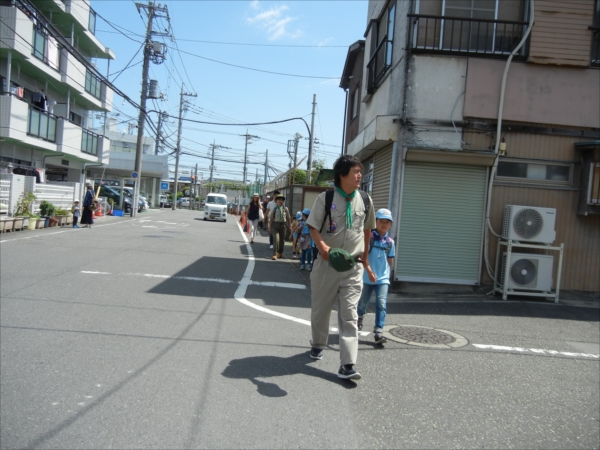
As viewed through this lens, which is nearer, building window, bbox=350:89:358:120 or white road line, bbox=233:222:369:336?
white road line, bbox=233:222:369:336

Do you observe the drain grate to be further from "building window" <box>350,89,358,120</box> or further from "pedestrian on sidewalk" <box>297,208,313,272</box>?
"building window" <box>350,89,358,120</box>

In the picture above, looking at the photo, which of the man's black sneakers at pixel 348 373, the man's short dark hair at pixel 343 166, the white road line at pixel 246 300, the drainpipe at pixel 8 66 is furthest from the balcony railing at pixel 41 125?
the man's black sneakers at pixel 348 373

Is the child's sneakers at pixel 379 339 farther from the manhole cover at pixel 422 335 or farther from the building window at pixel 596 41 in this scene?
the building window at pixel 596 41

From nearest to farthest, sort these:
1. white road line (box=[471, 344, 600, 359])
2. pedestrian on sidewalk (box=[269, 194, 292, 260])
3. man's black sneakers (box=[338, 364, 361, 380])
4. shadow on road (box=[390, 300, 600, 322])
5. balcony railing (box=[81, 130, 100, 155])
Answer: man's black sneakers (box=[338, 364, 361, 380]) → white road line (box=[471, 344, 600, 359]) → shadow on road (box=[390, 300, 600, 322]) → pedestrian on sidewalk (box=[269, 194, 292, 260]) → balcony railing (box=[81, 130, 100, 155])

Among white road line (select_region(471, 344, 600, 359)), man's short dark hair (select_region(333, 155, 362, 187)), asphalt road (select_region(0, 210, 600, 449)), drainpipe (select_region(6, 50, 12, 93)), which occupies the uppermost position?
drainpipe (select_region(6, 50, 12, 93))

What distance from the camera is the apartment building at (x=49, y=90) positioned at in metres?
20.7

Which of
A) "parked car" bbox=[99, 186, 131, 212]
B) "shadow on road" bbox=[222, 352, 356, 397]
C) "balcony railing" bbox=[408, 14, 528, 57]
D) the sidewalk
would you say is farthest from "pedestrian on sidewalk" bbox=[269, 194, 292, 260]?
"parked car" bbox=[99, 186, 131, 212]

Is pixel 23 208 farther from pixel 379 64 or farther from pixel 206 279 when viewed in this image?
pixel 379 64

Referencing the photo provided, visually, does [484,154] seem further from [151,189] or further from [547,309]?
[151,189]

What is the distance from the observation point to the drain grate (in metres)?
6.42

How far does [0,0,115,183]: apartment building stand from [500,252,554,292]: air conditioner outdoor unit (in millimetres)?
14182

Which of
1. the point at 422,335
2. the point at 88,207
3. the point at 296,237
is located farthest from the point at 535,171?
the point at 88,207

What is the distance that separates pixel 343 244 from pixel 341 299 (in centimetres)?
51

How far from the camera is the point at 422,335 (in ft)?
21.9
